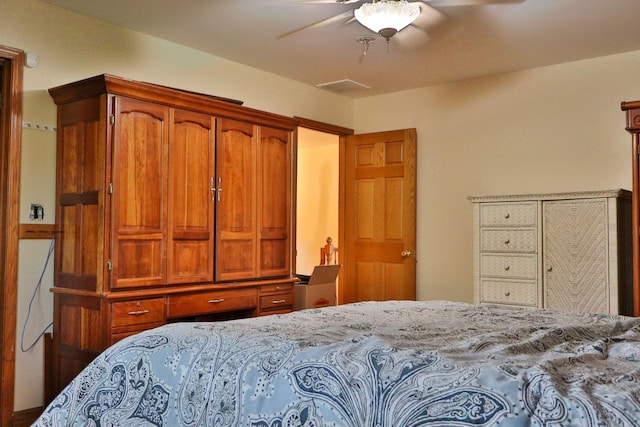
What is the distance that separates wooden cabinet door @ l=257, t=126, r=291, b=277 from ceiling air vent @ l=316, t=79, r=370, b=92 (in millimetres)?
1034

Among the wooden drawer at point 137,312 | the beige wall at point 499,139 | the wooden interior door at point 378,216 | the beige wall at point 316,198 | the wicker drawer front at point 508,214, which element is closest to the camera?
the wooden drawer at point 137,312

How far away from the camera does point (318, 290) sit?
4863 millimetres

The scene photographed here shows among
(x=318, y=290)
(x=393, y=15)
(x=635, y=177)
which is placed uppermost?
(x=393, y=15)

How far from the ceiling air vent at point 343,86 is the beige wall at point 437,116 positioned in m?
0.15

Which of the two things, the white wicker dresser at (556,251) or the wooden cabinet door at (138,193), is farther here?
the white wicker dresser at (556,251)

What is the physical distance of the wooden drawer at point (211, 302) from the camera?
3477 mm

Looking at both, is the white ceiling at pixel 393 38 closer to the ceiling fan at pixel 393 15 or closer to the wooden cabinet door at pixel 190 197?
the ceiling fan at pixel 393 15

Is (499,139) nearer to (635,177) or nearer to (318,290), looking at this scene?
(635,177)

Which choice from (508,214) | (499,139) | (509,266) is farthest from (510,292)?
(499,139)

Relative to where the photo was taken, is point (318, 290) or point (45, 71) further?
point (318, 290)

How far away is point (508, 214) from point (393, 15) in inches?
75.9

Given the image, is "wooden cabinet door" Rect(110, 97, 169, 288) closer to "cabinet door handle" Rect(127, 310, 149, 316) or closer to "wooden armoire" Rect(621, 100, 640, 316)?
"cabinet door handle" Rect(127, 310, 149, 316)

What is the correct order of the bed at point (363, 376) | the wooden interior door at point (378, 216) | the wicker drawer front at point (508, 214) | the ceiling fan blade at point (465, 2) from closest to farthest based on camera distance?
1. the bed at point (363, 376)
2. the ceiling fan blade at point (465, 2)
3. the wicker drawer front at point (508, 214)
4. the wooden interior door at point (378, 216)

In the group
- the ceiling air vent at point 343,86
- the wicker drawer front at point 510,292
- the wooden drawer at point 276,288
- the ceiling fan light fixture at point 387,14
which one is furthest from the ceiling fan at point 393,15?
the wicker drawer front at point 510,292
